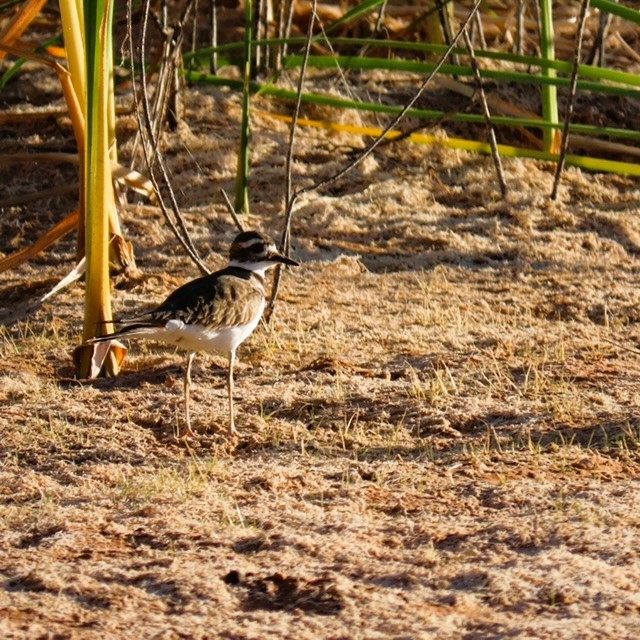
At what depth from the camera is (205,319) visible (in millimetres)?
5641

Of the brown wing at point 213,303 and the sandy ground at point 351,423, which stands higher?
the brown wing at point 213,303

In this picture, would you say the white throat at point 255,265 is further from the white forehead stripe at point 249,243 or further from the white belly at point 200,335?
the white belly at point 200,335

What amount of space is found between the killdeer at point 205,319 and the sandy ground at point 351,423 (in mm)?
282

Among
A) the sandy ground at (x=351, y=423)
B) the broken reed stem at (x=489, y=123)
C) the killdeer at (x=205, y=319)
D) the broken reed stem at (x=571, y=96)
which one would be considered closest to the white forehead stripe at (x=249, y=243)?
the killdeer at (x=205, y=319)

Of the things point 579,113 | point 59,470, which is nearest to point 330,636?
point 59,470

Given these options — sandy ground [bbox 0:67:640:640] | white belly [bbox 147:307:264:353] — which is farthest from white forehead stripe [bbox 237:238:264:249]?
white belly [bbox 147:307:264:353]

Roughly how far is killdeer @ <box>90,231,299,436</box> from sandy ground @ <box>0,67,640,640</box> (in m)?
0.28

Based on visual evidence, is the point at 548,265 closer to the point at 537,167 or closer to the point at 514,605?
the point at 537,167

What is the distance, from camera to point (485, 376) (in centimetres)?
610

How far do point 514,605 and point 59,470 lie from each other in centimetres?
199

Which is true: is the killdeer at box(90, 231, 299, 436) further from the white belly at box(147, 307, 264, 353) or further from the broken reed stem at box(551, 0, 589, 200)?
the broken reed stem at box(551, 0, 589, 200)

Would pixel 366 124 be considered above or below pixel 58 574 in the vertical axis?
above

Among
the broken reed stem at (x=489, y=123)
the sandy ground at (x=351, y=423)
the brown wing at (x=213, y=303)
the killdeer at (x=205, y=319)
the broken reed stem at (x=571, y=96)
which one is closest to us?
the sandy ground at (x=351, y=423)

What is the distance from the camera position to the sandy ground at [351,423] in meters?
3.91
